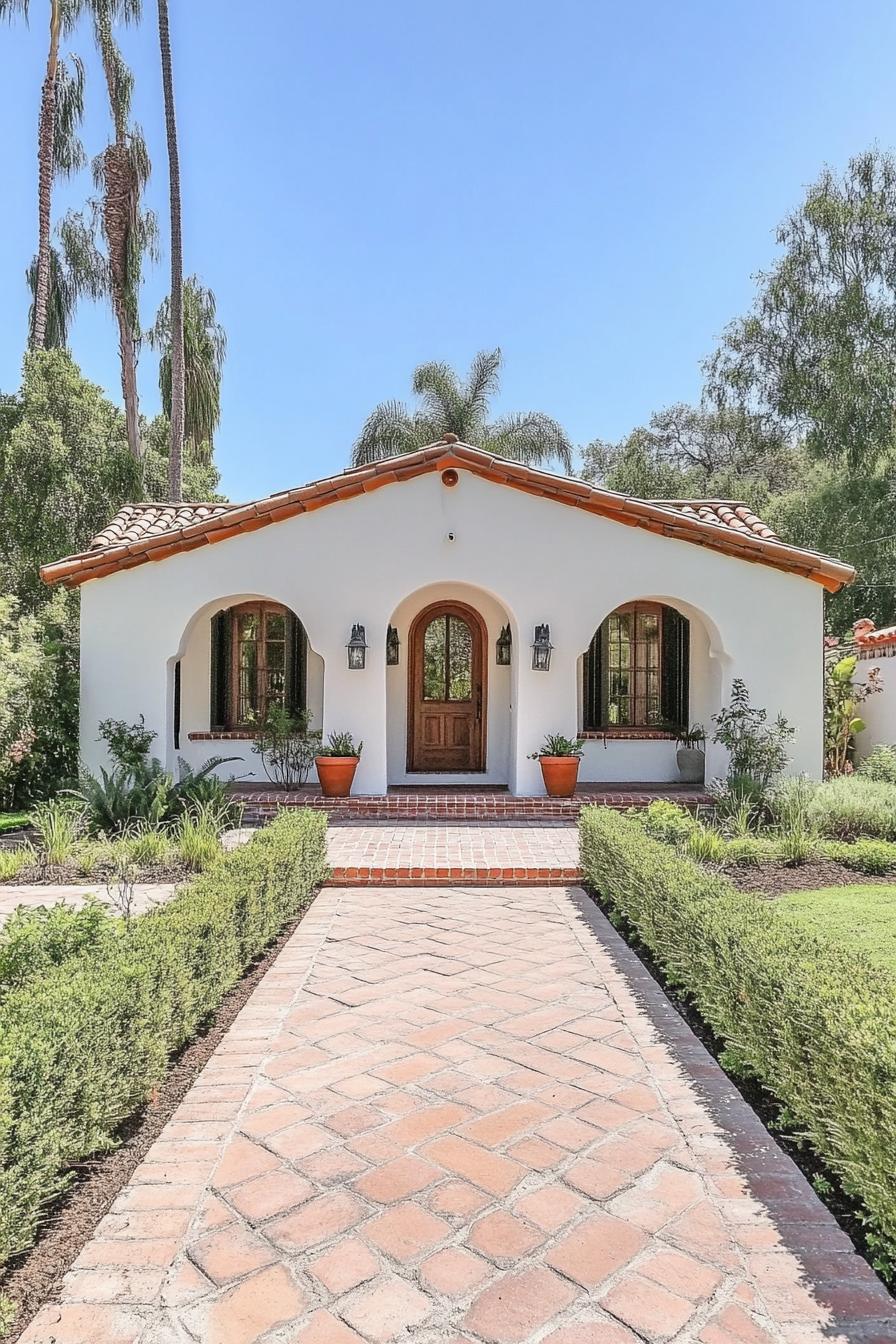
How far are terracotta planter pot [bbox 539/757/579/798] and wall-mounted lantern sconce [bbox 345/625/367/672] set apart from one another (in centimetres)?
289

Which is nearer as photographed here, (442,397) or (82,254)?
(442,397)

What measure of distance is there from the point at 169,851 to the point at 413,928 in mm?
3079

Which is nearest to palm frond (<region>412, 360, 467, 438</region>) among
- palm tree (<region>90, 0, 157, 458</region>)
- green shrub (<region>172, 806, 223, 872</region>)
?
palm tree (<region>90, 0, 157, 458</region>)

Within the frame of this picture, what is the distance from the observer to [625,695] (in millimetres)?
13797

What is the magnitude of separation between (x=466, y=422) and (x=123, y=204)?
11.7m

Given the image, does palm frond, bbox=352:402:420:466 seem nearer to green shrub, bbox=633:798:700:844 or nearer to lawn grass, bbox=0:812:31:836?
lawn grass, bbox=0:812:31:836

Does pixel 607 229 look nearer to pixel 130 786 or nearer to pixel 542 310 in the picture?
pixel 542 310

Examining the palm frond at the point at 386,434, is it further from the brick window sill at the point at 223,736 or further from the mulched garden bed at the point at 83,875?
the mulched garden bed at the point at 83,875

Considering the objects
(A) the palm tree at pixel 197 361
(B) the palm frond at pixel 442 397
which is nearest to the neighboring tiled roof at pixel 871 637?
(B) the palm frond at pixel 442 397

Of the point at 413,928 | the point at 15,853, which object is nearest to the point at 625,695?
the point at 413,928

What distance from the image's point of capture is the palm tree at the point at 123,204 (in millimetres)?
23955

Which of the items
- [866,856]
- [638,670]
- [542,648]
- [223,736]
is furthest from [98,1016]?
[638,670]

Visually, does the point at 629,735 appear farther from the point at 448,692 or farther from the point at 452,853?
the point at 452,853

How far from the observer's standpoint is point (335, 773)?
1184 cm
